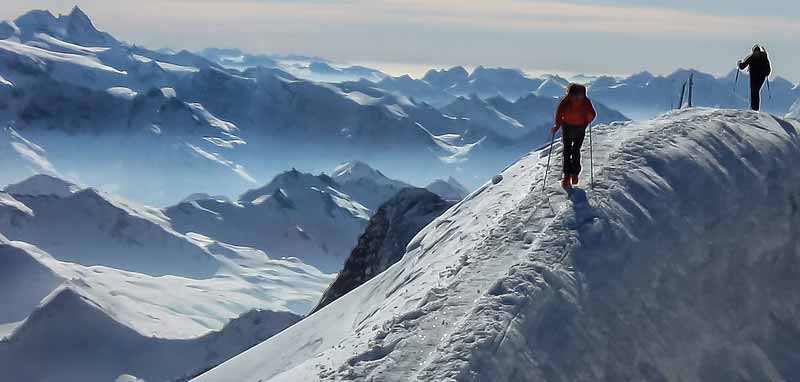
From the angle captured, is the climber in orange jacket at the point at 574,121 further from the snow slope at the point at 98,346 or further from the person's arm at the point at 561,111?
the snow slope at the point at 98,346

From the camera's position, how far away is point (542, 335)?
16891 mm

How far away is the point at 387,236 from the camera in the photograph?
4566 cm

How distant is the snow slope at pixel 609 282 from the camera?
55.4ft

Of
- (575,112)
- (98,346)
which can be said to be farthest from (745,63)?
(98,346)

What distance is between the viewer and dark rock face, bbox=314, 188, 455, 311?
4378cm

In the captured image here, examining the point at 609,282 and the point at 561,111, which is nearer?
the point at 609,282

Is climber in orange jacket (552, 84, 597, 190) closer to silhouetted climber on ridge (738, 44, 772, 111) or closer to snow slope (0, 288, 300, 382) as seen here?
silhouetted climber on ridge (738, 44, 772, 111)

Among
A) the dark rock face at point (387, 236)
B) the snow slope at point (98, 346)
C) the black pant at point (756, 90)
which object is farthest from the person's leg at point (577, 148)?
the snow slope at point (98, 346)

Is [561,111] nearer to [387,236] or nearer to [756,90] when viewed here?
[756,90]

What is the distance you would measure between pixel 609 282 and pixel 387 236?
27776mm

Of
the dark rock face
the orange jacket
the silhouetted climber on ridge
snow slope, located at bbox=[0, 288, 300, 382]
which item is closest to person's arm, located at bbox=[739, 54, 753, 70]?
the silhouetted climber on ridge

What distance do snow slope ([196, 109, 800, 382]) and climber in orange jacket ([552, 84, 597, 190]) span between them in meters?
0.64

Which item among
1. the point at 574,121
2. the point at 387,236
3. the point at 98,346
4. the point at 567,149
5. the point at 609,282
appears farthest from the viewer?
the point at 98,346

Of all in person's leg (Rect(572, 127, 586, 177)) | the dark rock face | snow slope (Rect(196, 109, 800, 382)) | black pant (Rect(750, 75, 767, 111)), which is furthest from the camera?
Answer: the dark rock face
